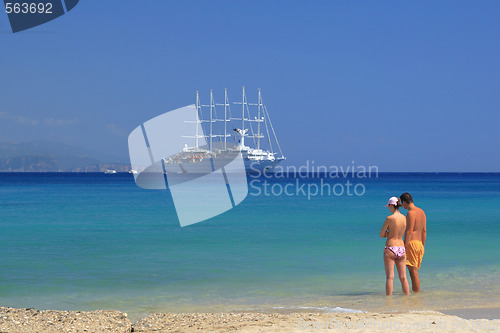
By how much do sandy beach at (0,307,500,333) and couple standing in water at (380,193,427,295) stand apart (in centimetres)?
90

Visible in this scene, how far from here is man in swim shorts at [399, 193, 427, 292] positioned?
21.1 feet

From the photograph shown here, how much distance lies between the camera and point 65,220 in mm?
20156

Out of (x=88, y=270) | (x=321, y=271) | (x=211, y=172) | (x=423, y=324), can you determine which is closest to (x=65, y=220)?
(x=88, y=270)

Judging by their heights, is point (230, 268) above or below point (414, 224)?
below

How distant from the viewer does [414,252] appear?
21.7 ft

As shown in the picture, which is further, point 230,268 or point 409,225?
point 230,268

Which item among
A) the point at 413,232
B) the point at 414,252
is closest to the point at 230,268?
the point at 414,252

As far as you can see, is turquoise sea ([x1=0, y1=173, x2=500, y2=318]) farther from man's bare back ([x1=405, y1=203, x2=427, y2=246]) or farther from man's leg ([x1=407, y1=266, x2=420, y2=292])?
man's bare back ([x1=405, y1=203, x2=427, y2=246])

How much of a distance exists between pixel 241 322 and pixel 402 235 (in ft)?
7.71

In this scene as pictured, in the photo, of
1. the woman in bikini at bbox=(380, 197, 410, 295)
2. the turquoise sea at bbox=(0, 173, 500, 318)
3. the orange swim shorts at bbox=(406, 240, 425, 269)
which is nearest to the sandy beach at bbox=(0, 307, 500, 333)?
the turquoise sea at bbox=(0, 173, 500, 318)

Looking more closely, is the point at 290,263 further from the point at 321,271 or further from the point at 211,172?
the point at 211,172

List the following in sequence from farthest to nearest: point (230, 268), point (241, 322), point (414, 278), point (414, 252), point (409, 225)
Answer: point (230, 268), point (414, 278), point (414, 252), point (409, 225), point (241, 322)

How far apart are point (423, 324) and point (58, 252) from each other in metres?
8.74

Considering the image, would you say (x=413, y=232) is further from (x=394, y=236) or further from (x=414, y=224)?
(x=394, y=236)
